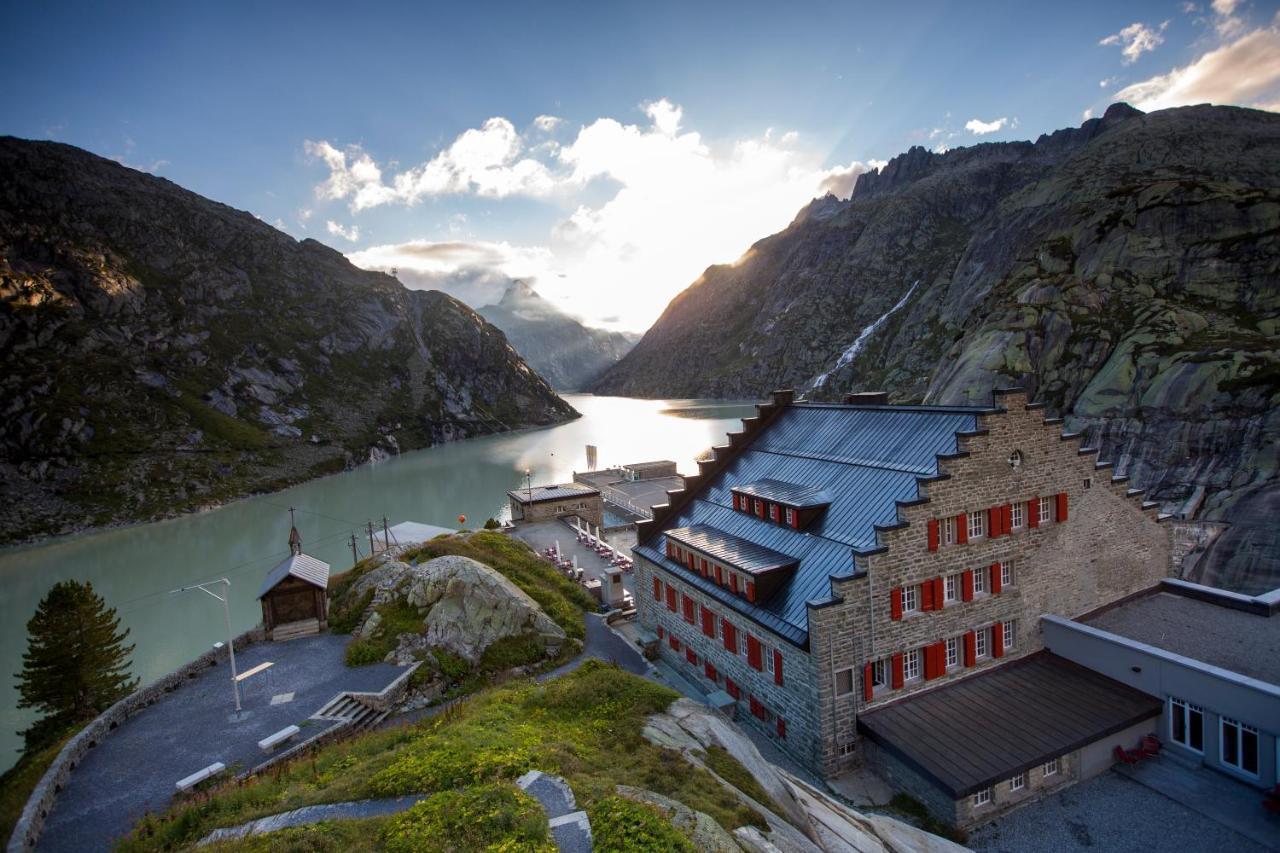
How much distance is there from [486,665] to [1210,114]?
810 ft

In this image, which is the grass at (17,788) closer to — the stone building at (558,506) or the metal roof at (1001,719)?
the metal roof at (1001,719)

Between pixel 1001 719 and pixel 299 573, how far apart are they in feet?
103

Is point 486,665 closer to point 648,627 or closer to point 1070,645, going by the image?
point 648,627

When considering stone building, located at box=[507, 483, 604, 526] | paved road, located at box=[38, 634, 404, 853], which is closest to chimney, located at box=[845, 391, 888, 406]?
paved road, located at box=[38, 634, 404, 853]

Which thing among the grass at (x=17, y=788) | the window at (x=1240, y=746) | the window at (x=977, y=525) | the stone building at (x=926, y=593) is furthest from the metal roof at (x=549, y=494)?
the window at (x=1240, y=746)

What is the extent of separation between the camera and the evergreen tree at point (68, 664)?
31.8 metres

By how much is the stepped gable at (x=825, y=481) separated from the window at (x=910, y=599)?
2019 mm

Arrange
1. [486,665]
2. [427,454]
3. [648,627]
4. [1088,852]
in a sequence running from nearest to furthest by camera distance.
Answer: [1088,852], [486,665], [648,627], [427,454]

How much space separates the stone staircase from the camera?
2330cm

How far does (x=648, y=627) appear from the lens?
104ft

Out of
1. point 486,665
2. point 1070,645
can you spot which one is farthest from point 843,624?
point 486,665

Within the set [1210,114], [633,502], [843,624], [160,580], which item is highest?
[1210,114]

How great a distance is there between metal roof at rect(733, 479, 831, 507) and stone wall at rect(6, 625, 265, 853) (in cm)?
2549

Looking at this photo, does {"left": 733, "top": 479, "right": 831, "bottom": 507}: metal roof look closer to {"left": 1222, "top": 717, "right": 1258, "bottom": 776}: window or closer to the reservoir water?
{"left": 1222, "top": 717, "right": 1258, "bottom": 776}: window
